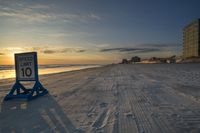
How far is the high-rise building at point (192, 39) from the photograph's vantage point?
84.4 metres

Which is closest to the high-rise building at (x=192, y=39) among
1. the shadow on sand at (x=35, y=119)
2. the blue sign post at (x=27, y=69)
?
the blue sign post at (x=27, y=69)

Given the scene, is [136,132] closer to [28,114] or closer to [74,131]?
[74,131]

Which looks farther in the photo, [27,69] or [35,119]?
[27,69]

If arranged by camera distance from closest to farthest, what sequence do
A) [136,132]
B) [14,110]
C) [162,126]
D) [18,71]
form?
[136,132] < [162,126] < [14,110] < [18,71]

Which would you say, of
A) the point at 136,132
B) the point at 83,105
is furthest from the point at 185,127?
the point at 83,105

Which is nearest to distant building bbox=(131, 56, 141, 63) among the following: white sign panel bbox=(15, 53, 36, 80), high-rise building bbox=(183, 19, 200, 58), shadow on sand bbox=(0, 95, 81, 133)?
high-rise building bbox=(183, 19, 200, 58)

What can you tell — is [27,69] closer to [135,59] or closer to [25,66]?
[25,66]

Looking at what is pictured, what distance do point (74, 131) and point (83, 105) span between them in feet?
7.17

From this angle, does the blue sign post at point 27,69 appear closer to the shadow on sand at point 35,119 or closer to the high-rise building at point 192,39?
the shadow on sand at point 35,119

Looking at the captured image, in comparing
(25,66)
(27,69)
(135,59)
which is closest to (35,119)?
(27,69)

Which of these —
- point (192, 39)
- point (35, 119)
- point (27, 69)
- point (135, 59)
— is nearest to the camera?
point (35, 119)

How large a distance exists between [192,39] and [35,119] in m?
96.8

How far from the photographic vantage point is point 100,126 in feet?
13.1

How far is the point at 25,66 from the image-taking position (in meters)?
7.72
